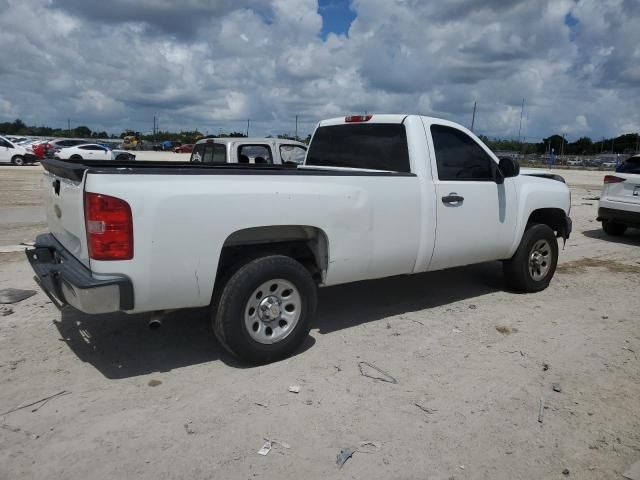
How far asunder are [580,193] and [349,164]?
18.0m

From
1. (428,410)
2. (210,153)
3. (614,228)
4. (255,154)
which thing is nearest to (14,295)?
(428,410)

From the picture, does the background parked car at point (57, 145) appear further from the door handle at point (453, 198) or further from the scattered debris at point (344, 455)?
the scattered debris at point (344, 455)

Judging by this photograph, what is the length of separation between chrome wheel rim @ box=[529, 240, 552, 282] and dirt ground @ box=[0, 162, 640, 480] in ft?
1.69

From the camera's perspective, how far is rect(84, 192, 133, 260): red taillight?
339 cm

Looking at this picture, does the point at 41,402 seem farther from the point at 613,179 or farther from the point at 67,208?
the point at 613,179

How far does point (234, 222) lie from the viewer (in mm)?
3809

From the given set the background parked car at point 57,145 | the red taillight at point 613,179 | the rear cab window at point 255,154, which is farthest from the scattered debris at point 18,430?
the background parked car at point 57,145

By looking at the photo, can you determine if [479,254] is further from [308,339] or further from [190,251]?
[190,251]

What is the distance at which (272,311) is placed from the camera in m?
4.20

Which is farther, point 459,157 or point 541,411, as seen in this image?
point 459,157

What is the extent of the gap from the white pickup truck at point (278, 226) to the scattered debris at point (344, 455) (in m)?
1.21

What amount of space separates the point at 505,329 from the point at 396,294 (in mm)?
1391

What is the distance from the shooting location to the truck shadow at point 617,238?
1051cm

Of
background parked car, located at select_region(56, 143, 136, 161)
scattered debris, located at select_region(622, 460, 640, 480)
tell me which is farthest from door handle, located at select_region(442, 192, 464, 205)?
background parked car, located at select_region(56, 143, 136, 161)
